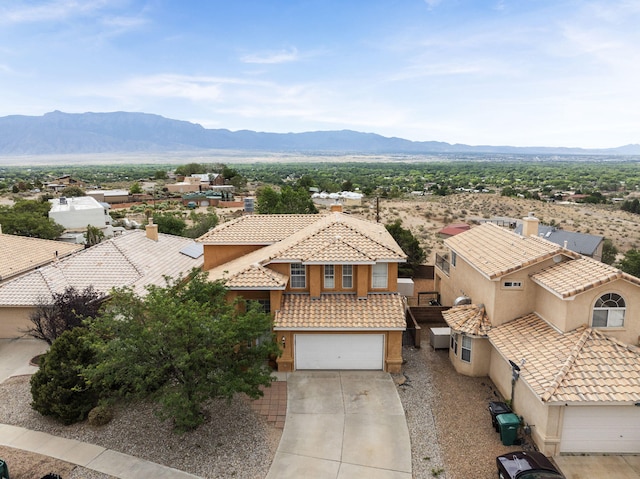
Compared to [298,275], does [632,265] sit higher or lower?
lower

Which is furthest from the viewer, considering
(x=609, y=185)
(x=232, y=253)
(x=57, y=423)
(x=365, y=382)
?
(x=609, y=185)

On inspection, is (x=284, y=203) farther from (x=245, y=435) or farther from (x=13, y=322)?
(x=245, y=435)

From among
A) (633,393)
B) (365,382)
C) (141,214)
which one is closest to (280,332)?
(365,382)

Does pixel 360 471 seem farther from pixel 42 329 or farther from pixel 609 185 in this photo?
pixel 609 185

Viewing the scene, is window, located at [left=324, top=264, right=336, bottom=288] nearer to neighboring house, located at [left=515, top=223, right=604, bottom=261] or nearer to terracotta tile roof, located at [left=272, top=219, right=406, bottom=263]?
terracotta tile roof, located at [left=272, top=219, right=406, bottom=263]

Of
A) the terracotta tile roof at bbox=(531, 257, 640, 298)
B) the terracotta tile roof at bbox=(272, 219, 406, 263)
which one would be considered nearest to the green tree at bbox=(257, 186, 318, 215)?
the terracotta tile roof at bbox=(272, 219, 406, 263)

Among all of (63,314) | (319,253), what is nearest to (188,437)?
(63,314)
